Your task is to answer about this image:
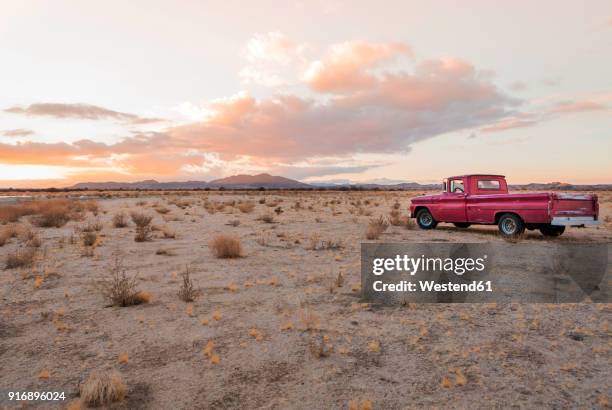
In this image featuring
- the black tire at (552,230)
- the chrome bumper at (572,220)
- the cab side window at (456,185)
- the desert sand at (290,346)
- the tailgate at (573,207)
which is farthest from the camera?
the cab side window at (456,185)

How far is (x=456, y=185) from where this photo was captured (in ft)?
50.5

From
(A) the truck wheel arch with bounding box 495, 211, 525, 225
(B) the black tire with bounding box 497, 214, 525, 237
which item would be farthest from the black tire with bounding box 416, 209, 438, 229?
(B) the black tire with bounding box 497, 214, 525, 237

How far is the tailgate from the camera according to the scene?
12.4 meters

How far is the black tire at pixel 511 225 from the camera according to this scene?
13234 millimetres

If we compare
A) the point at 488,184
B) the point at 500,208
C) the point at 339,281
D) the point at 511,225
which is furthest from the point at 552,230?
the point at 339,281

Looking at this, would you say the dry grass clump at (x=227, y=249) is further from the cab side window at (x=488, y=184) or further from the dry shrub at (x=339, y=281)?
the cab side window at (x=488, y=184)

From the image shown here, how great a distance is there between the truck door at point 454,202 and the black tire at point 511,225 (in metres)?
1.42

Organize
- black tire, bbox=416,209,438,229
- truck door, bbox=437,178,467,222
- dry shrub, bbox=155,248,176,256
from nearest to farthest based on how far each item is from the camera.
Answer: dry shrub, bbox=155,248,176,256
truck door, bbox=437,178,467,222
black tire, bbox=416,209,438,229

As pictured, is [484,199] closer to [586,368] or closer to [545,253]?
[545,253]

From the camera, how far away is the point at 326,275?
9.05 m

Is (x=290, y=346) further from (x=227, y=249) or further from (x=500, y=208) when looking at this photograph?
(x=500, y=208)

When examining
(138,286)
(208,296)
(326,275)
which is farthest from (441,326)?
(138,286)

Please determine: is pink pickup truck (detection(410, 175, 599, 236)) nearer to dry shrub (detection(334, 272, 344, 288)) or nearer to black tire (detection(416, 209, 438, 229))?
black tire (detection(416, 209, 438, 229))

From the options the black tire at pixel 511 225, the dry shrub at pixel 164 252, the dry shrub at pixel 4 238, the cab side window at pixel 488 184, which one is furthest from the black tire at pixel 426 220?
the dry shrub at pixel 4 238
